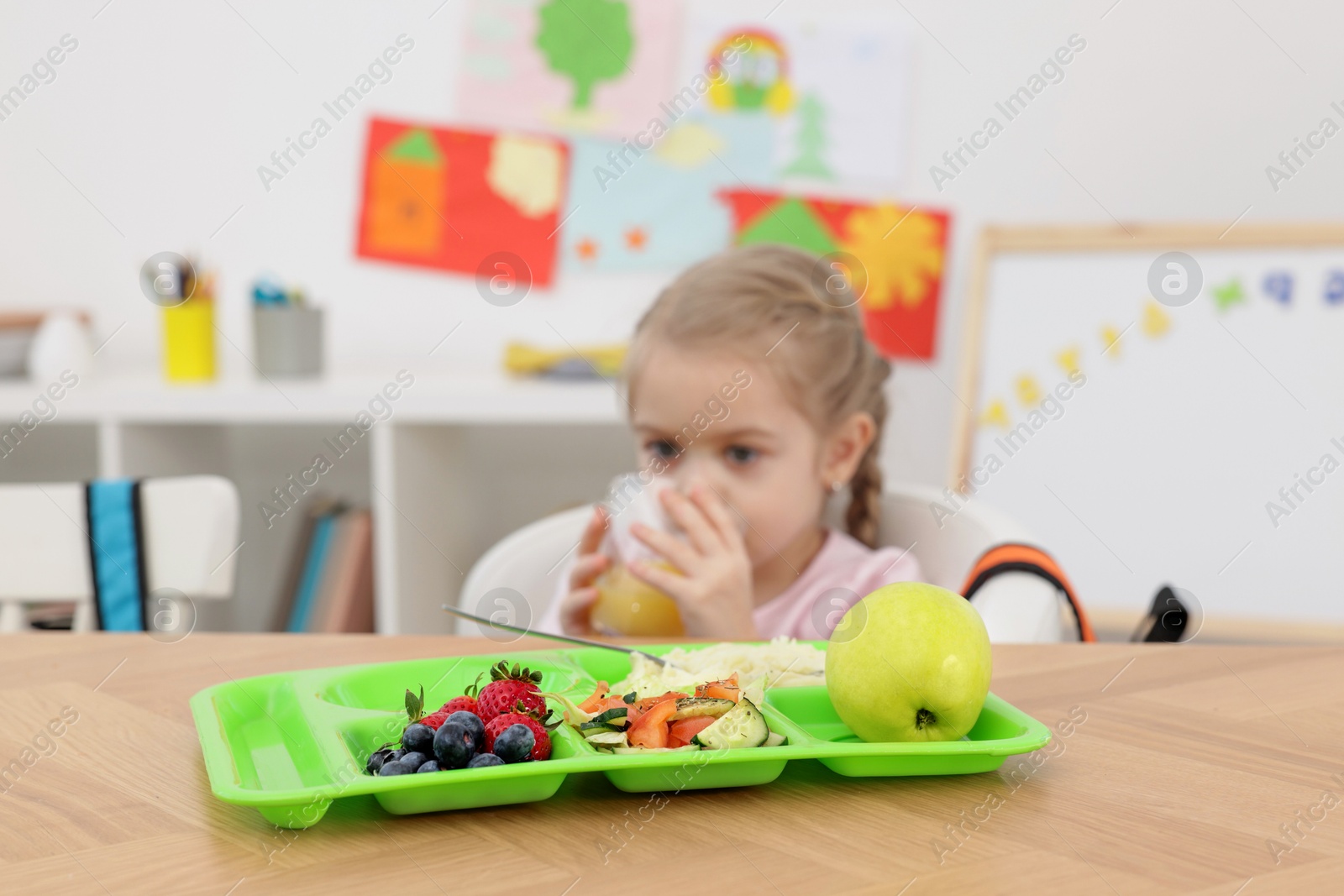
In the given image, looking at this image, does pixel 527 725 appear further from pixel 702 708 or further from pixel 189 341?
pixel 189 341

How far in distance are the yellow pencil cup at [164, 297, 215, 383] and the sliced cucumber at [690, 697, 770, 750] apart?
167 centimetres

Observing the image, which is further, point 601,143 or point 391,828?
point 601,143

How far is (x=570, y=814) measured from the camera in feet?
1.74

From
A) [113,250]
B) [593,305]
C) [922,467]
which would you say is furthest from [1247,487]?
[113,250]

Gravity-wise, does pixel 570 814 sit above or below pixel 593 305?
below

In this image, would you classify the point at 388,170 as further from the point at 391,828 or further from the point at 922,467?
the point at 391,828

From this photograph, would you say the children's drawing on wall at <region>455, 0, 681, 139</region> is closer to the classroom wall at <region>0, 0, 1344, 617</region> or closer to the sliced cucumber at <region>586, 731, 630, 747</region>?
the classroom wall at <region>0, 0, 1344, 617</region>

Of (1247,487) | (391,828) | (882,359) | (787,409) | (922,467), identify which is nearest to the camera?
(391,828)

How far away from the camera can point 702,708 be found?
570 mm

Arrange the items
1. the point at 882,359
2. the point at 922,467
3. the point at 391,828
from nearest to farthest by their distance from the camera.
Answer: the point at 391,828
the point at 882,359
the point at 922,467

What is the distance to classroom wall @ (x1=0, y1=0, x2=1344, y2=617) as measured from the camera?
6.94 feet

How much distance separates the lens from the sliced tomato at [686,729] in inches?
22.3

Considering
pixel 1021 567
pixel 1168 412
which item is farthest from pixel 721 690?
pixel 1168 412

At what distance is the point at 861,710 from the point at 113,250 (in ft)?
7.03
